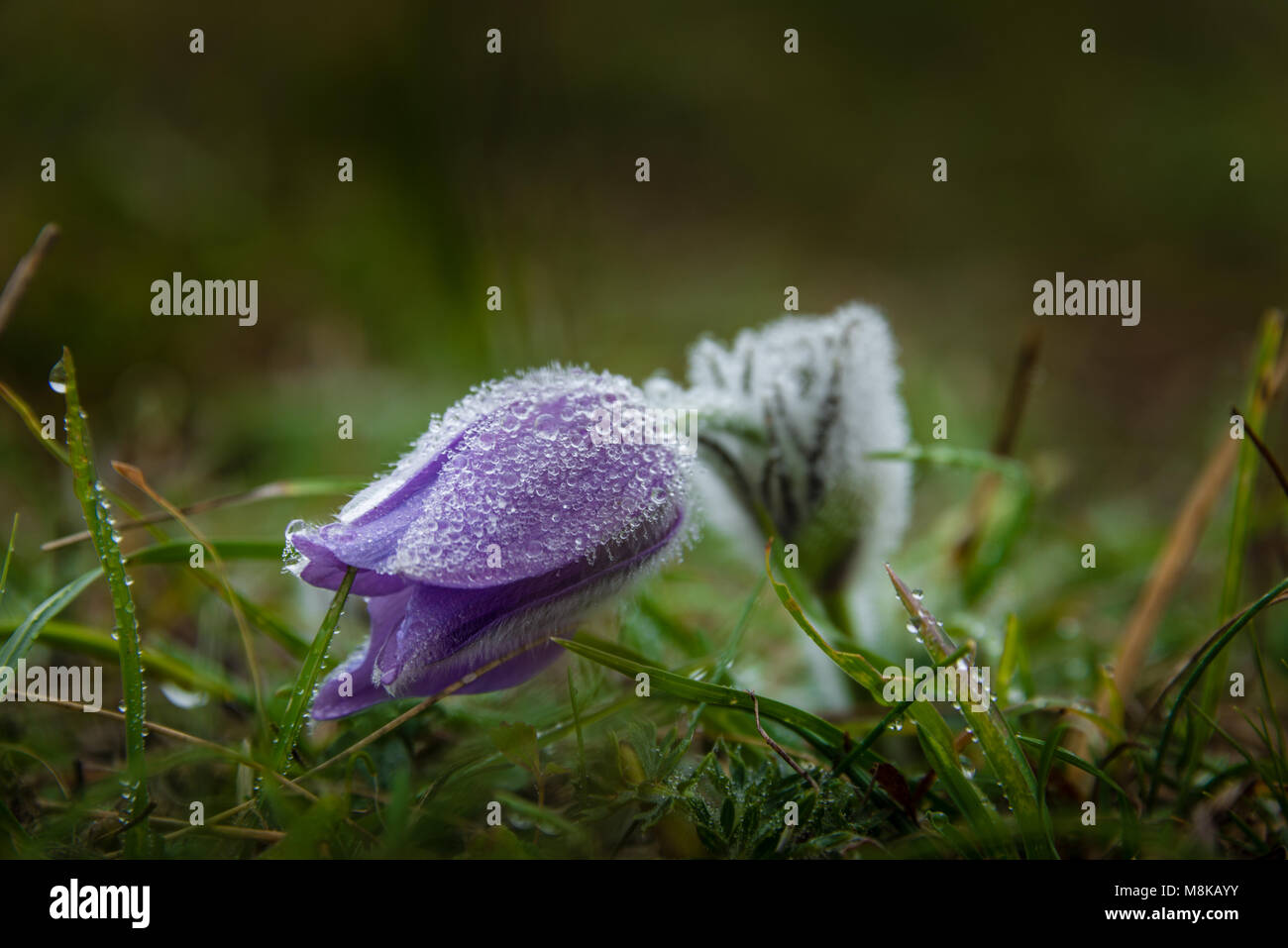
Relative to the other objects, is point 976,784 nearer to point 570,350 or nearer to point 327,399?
point 570,350

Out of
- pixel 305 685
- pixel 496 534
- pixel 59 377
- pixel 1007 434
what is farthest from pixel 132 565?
pixel 1007 434

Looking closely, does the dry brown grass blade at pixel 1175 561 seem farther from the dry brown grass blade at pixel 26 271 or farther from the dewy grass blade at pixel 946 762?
the dry brown grass blade at pixel 26 271

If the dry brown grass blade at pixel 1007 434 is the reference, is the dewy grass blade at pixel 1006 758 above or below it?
below

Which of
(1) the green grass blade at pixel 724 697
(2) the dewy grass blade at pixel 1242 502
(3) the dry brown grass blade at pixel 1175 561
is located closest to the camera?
(1) the green grass blade at pixel 724 697

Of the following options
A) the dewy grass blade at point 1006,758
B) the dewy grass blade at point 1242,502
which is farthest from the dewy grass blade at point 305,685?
the dewy grass blade at point 1242,502

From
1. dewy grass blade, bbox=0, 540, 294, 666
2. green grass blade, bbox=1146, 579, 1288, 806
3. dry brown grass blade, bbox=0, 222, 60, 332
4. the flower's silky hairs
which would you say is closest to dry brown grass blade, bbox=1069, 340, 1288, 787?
green grass blade, bbox=1146, 579, 1288, 806

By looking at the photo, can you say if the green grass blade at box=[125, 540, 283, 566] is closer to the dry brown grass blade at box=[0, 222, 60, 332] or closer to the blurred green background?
the dry brown grass blade at box=[0, 222, 60, 332]

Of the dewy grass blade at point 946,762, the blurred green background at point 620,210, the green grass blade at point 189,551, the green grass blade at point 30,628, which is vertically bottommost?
the dewy grass blade at point 946,762

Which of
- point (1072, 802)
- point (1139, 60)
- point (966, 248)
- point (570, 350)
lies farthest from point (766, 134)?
point (1072, 802)
